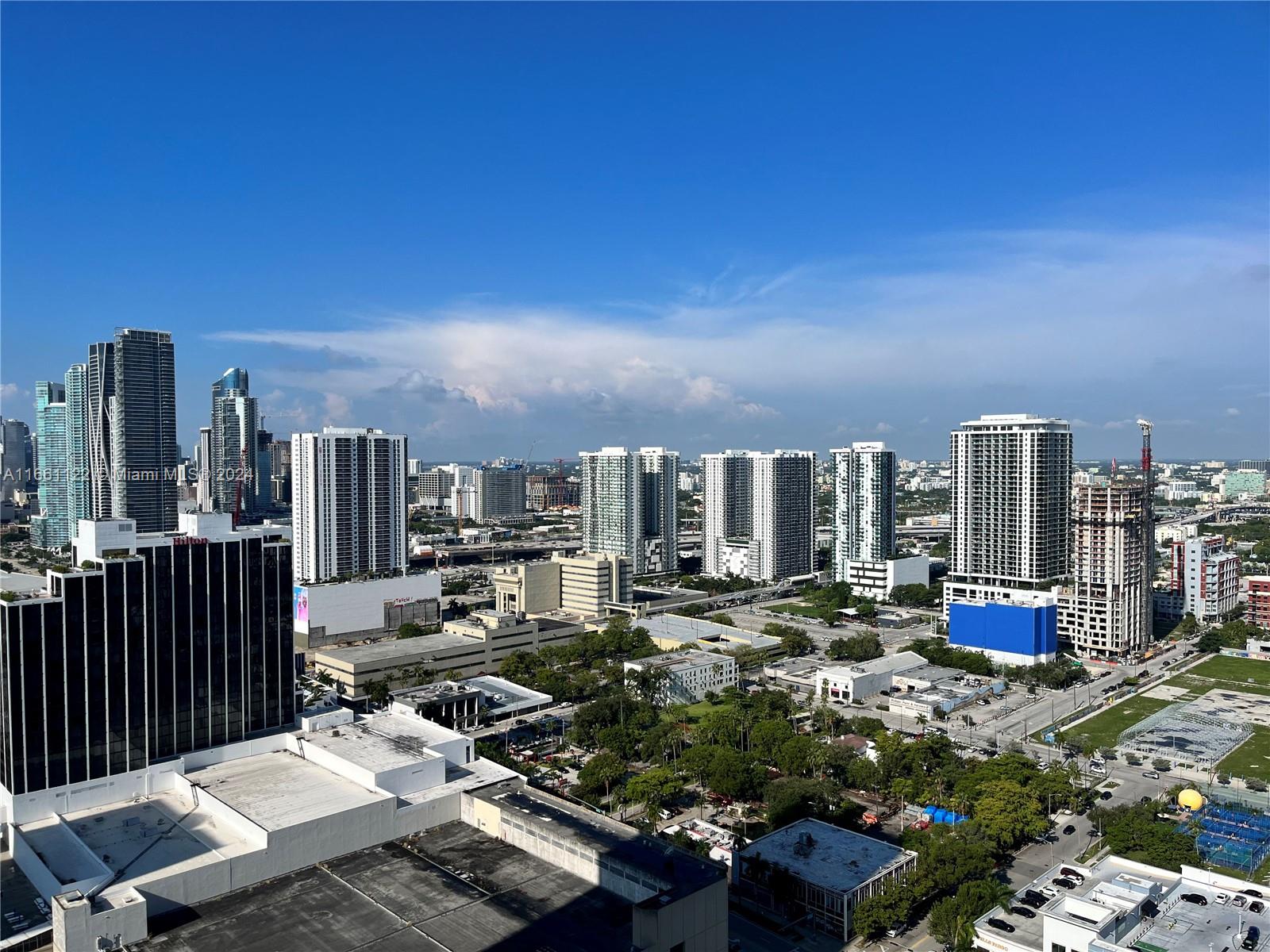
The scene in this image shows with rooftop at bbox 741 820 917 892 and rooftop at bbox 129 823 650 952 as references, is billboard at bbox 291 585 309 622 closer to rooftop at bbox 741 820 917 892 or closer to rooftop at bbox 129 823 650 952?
rooftop at bbox 129 823 650 952

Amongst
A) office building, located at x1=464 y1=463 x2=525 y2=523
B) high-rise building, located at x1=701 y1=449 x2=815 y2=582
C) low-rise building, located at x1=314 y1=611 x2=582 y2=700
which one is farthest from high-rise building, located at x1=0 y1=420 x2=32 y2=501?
low-rise building, located at x1=314 y1=611 x2=582 y2=700

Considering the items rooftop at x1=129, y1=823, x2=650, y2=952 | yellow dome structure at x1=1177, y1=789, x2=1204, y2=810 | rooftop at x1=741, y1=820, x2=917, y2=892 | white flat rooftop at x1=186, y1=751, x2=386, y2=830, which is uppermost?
white flat rooftop at x1=186, y1=751, x2=386, y2=830

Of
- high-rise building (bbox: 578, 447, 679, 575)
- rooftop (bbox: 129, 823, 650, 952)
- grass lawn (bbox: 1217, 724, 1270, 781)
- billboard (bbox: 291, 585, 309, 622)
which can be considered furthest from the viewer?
high-rise building (bbox: 578, 447, 679, 575)

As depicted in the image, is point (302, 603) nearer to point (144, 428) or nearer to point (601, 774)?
point (601, 774)

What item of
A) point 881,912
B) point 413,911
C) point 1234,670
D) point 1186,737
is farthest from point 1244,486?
point 413,911

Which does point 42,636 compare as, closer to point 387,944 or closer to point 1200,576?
point 387,944

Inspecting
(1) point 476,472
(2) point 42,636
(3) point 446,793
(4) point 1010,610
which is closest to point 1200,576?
(4) point 1010,610

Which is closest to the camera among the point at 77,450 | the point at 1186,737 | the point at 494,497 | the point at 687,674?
the point at 1186,737

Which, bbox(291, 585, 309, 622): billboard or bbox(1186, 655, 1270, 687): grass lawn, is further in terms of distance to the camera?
bbox(291, 585, 309, 622): billboard
